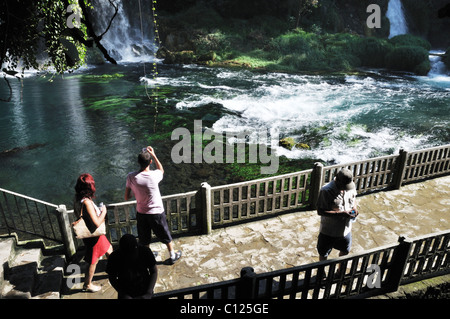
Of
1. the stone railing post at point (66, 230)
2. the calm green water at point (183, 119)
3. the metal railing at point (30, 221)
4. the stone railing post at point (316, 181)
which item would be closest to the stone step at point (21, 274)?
the metal railing at point (30, 221)

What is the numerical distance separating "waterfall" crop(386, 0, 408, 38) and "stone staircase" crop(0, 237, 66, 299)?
4850 cm

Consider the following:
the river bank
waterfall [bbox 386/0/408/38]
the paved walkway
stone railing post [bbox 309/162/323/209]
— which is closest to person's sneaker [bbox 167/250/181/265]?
the paved walkway

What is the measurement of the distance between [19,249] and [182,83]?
20673 mm

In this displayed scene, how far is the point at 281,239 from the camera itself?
19.3 feet

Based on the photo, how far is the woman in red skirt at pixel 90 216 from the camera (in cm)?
427

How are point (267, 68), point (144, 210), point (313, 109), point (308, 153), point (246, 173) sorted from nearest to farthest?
point (144, 210) < point (246, 173) < point (308, 153) < point (313, 109) < point (267, 68)

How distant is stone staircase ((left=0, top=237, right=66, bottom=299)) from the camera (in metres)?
4.38

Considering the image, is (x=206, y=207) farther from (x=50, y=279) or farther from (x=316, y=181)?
(x=50, y=279)

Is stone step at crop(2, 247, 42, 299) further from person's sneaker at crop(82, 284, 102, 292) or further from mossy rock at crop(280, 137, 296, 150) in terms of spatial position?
mossy rock at crop(280, 137, 296, 150)

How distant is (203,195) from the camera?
18.9ft

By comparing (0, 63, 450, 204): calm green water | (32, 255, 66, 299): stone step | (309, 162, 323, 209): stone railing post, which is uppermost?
(309, 162, 323, 209): stone railing post

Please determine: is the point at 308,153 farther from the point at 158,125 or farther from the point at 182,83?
the point at 182,83

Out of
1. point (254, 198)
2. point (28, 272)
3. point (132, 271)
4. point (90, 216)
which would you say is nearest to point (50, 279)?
point (28, 272)
